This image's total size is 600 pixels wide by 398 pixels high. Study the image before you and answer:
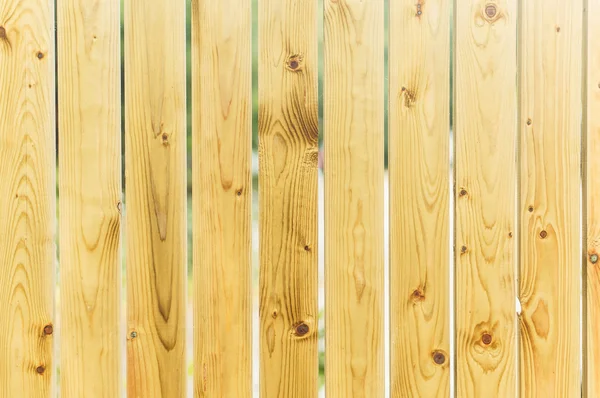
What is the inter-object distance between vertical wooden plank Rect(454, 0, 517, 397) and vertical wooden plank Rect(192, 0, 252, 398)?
544mm

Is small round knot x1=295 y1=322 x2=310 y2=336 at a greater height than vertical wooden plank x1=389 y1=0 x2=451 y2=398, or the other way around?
vertical wooden plank x1=389 y1=0 x2=451 y2=398

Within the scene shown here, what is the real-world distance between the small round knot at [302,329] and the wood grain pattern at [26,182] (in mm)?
642

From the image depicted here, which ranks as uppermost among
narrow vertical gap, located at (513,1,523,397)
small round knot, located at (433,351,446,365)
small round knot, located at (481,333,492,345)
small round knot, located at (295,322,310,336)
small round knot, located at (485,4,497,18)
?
small round knot, located at (485,4,497,18)

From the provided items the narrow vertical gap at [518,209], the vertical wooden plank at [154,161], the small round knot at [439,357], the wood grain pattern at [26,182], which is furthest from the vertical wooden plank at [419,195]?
the wood grain pattern at [26,182]

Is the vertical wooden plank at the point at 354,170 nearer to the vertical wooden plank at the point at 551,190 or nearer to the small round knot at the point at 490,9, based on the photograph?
the small round knot at the point at 490,9

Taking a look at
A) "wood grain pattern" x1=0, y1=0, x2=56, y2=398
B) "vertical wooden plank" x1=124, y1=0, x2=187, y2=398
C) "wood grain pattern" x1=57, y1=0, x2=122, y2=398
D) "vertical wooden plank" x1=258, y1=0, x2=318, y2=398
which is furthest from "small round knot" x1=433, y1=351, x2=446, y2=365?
"wood grain pattern" x1=0, y1=0, x2=56, y2=398

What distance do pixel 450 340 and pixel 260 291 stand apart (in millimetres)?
509

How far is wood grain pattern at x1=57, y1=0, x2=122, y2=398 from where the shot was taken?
1.35 m

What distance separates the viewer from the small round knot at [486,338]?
138cm

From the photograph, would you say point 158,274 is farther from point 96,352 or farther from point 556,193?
point 556,193

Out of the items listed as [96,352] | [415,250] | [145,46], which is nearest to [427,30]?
[415,250]

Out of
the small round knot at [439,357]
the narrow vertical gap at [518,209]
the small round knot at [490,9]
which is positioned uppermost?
the small round knot at [490,9]

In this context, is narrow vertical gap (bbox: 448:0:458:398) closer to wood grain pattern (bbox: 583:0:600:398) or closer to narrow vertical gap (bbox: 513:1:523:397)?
narrow vertical gap (bbox: 513:1:523:397)

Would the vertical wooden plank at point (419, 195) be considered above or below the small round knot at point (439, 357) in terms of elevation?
above
